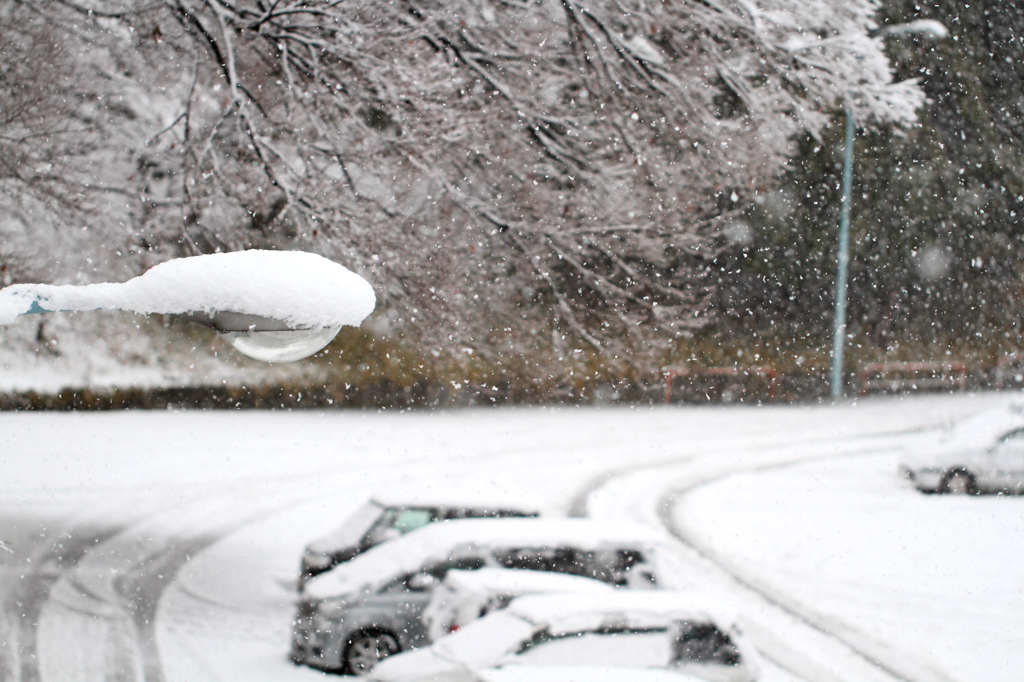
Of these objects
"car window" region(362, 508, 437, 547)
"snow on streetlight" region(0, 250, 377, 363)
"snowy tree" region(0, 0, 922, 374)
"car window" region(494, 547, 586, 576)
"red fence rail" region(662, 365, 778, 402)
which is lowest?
"car window" region(494, 547, 586, 576)

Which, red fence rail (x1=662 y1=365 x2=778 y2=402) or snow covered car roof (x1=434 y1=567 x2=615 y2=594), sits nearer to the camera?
snow covered car roof (x1=434 y1=567 x2=615 y2=594)

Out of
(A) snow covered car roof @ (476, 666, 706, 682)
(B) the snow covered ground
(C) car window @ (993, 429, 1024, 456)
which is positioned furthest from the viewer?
(C) car window @ (993, 429, 1024, 456)

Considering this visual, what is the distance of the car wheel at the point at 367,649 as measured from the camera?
439 centimetres

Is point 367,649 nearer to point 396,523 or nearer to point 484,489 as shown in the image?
point 396,523

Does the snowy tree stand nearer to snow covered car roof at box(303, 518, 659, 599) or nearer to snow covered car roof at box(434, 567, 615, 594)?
snow covered car roof at box(303, 518, 659, 599)

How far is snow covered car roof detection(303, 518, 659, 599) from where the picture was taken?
434 cm

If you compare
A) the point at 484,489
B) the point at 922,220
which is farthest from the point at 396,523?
the point at 922,220

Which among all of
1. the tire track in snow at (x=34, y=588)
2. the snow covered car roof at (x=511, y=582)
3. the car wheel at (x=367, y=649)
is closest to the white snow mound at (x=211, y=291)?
the snow covered car roof at (x=511, y=582)

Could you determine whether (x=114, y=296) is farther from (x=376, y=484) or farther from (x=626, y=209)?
(x=376, y=484)

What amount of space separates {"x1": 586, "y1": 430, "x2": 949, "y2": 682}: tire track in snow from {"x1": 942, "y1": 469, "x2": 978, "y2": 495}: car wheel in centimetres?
261

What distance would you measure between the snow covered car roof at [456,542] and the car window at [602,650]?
1.83 ft

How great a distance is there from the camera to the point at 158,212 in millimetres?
5262

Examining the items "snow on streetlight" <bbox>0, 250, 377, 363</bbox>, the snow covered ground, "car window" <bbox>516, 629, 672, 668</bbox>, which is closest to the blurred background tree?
the snow covered ground

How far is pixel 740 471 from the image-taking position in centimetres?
1120
